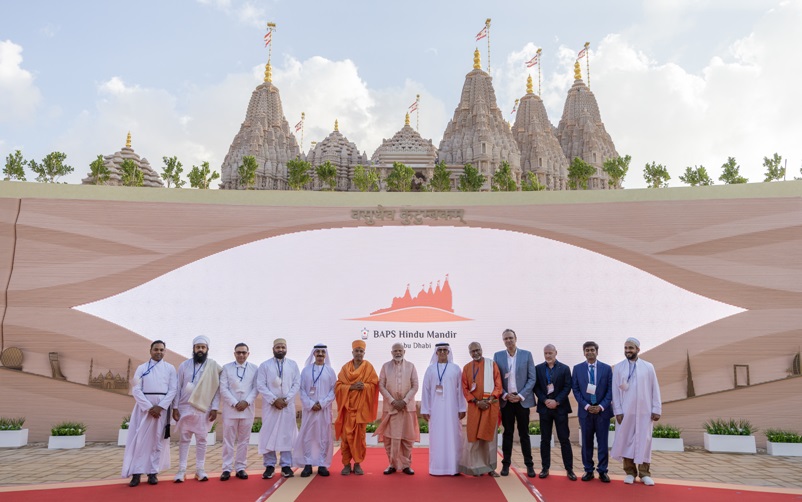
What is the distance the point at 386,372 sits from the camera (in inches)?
229

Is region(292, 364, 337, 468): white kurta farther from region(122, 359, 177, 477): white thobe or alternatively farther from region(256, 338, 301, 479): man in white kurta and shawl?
region(122, 359, 177, 477): white thobe

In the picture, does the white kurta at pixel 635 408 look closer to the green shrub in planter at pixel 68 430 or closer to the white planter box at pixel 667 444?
the white planter box at pixel 667 444

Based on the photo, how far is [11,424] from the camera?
7.99m

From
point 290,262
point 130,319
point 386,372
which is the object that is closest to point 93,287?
point 130,319

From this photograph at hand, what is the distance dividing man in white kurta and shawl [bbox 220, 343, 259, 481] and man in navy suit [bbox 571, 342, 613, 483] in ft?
11.5

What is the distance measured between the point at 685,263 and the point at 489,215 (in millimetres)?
3359

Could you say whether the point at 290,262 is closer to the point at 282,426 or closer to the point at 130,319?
the point at 130,319

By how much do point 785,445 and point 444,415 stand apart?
5.33 m

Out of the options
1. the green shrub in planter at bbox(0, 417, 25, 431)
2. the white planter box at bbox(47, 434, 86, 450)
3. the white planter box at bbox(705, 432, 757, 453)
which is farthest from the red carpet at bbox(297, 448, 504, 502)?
the green shrub in planter at bbox(0, 417, 25, 431)

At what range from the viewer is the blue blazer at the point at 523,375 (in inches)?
217

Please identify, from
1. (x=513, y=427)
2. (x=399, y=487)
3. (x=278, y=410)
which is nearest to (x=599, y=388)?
(x=513, y=427)

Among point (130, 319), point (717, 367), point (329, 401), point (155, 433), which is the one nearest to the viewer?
point (155, 433)

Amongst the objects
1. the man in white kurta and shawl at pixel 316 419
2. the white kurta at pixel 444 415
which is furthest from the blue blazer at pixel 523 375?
the man in white kurta and shawl at pixel 316 419

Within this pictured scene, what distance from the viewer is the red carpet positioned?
4504 millimetres
